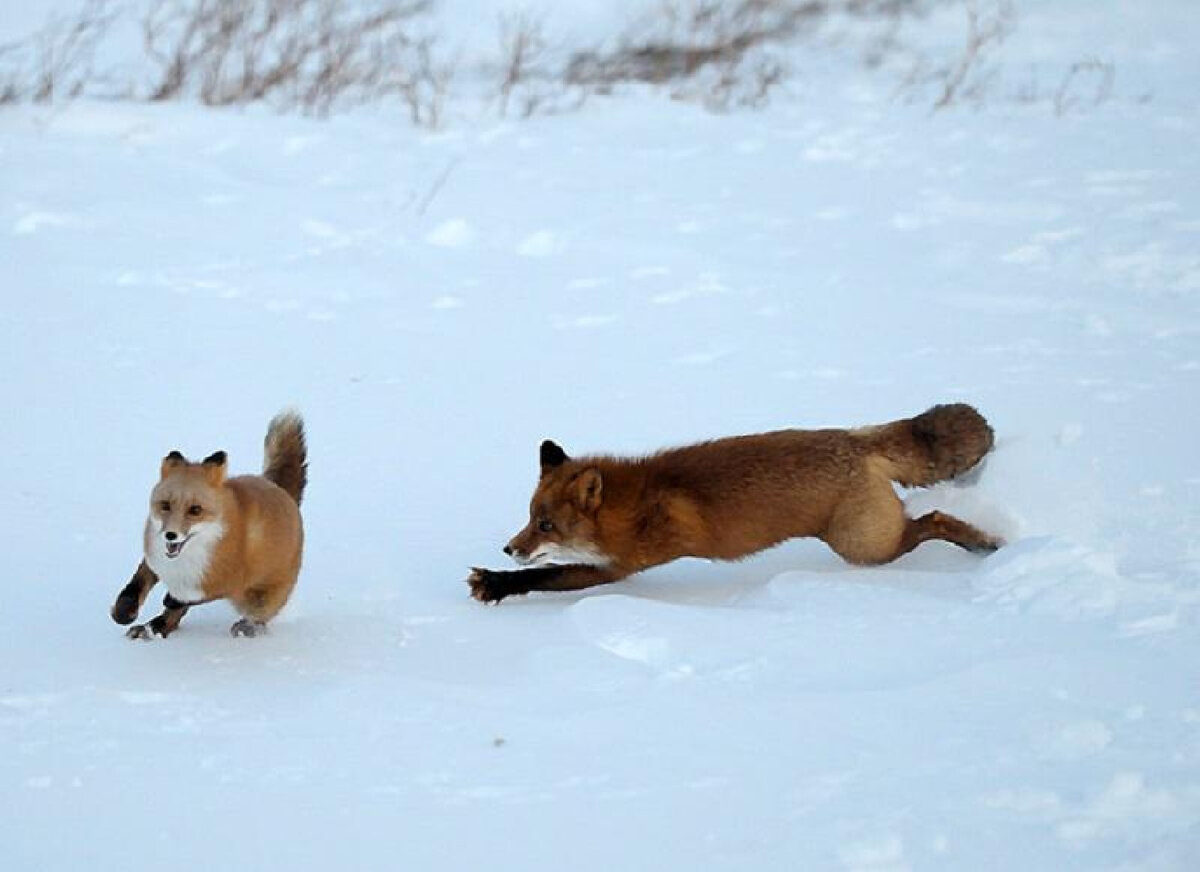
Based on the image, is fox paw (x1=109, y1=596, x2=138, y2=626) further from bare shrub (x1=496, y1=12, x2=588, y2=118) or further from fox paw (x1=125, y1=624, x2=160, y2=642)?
bare shrub (x1=496, y1=12, x2=588, y2=118)

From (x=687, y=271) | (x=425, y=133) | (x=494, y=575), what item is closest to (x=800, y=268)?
(x=687, y=271)

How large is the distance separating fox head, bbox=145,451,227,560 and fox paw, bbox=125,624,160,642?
0.28 metres

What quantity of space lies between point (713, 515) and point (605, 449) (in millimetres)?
1491

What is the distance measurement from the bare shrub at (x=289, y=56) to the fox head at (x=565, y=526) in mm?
6395

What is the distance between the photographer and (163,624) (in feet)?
19.8

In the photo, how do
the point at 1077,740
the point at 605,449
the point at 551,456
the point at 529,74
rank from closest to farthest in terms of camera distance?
1. the point at 1077,740
2. the point at 551,456
3. the point at 605,449
4. the point at 529,74

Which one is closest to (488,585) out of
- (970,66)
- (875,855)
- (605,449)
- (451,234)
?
(605,449)

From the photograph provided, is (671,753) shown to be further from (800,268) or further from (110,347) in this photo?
(800,268)

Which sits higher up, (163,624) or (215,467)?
(215,467)

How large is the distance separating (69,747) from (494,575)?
206cm

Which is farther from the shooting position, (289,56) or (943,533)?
(289,56)

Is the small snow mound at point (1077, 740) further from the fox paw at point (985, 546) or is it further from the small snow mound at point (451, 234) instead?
the small snow mound at point (451, 234)

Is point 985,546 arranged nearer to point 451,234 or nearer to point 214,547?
point 214,547

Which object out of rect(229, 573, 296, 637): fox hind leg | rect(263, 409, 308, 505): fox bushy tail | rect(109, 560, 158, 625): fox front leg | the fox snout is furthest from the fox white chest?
the fox snout
